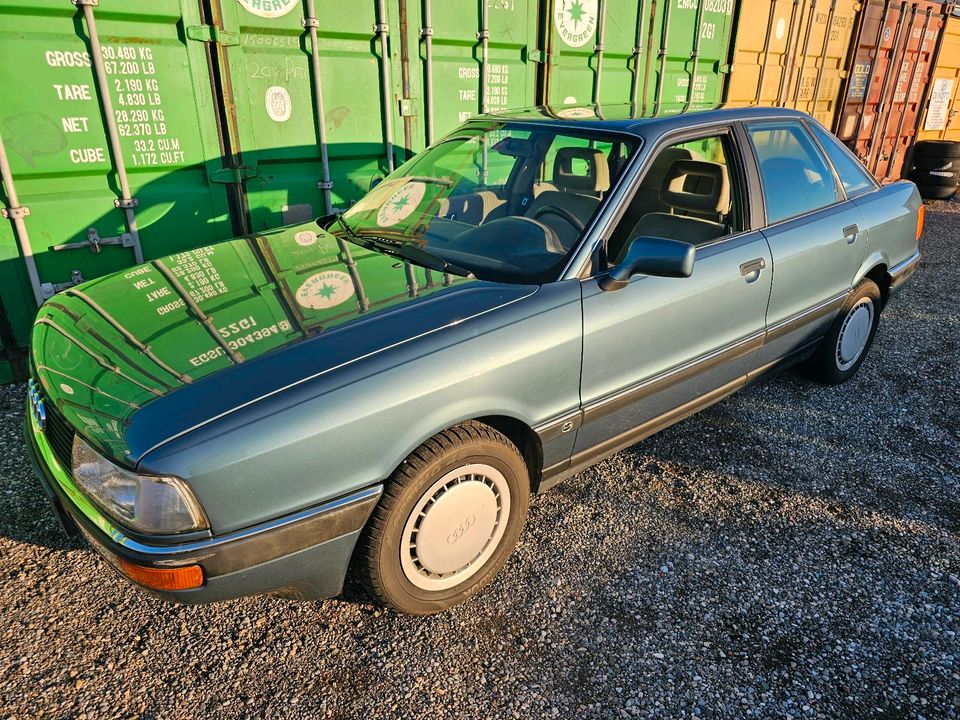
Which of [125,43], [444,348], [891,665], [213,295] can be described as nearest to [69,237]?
[125,43]

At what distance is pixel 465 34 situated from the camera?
197 inches

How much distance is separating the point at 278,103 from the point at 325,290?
8.31 feet

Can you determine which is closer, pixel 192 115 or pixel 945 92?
pixel 192 115

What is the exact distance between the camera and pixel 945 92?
1112 centimetres

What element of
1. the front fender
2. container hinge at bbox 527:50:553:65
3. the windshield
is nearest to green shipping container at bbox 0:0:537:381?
container hinge at bbox 527:50:553:65

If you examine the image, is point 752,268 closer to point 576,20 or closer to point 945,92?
point 576,20

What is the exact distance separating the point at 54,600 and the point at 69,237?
93.3 inches

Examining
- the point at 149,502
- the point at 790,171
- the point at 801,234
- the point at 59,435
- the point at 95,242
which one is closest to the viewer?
the point at 149,502

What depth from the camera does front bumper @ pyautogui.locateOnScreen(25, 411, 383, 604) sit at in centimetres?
183

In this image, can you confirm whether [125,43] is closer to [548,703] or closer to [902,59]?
[548,703]

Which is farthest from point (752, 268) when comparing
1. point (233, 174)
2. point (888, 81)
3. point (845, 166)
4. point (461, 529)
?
point (888, 81)

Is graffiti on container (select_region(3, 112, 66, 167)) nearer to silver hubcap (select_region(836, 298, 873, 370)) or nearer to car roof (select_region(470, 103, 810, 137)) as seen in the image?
car roof (select_region(470, 103, 810, 137))

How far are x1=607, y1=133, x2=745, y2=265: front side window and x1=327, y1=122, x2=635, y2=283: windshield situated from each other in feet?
1.09

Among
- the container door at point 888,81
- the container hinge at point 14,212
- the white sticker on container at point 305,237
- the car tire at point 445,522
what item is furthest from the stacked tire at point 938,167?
the container hinge at point 14,212
